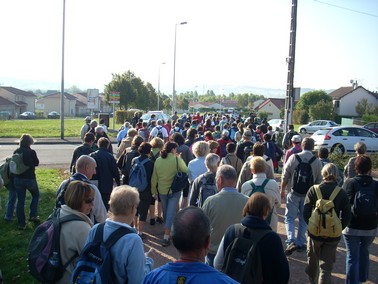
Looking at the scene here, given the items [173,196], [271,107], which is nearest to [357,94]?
[271,107]

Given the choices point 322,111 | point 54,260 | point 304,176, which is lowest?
point 54,260

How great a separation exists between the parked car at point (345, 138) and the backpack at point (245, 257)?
18.5 metres

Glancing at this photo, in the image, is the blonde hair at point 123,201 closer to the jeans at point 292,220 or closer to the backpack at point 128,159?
the jeans at point 292,220

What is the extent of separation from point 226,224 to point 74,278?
1861 mm

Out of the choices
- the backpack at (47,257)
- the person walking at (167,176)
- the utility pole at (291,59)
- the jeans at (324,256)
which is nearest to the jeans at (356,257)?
the jeans at (324,256)

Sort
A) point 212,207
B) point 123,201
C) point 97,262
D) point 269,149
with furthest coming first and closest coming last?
1. point 269,149
2. point 212,207
3. point 123,201
4. point 97,262

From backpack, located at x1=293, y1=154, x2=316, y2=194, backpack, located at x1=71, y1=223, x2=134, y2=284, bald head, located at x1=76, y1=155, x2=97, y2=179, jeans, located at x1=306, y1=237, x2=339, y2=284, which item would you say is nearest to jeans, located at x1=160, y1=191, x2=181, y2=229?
backpack, located at x1=293, y1=154, x2=316, y2=194

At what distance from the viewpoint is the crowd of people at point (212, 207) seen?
260 centimetres

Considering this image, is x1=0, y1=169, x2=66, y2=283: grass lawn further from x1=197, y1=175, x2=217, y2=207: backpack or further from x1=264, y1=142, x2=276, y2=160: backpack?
x1=264, y1=142, x2=276, y2=160: backpack

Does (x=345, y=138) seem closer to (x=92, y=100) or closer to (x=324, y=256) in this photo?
(x=324, y=256)

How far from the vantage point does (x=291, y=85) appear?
14.3m

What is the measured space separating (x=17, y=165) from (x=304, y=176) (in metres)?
5.30

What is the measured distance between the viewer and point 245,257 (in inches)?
134

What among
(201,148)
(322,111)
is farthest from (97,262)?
(322,111)
